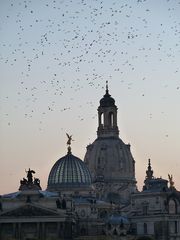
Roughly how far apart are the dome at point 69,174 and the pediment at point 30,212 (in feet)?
78.3

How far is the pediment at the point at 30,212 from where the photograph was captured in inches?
4641

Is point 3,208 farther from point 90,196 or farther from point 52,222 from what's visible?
point 90,196

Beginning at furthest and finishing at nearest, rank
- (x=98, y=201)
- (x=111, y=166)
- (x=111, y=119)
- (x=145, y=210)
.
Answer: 1. (x=111, y=119)
2. (x=111, y=166)
3. (x=98, y=201)
4. (x=145, y=210)

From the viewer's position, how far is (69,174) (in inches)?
5620

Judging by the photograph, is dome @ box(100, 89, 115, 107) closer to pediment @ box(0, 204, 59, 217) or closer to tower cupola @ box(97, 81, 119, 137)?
tower cupola @ box(97, 81, 119, 137)

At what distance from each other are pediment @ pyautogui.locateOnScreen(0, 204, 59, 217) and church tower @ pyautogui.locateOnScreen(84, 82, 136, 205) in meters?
35.4

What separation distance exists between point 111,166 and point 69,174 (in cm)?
1545

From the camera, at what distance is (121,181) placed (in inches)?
6112

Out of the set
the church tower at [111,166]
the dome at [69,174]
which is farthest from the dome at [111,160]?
the dome at [69,174]

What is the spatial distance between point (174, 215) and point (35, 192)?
1028 inches

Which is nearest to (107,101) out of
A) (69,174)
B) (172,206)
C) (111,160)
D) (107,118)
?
(107,118)

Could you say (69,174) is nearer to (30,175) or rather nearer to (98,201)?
(98,201)

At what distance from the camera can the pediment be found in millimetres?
117875

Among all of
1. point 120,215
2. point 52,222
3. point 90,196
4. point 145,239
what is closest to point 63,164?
point 90,196
